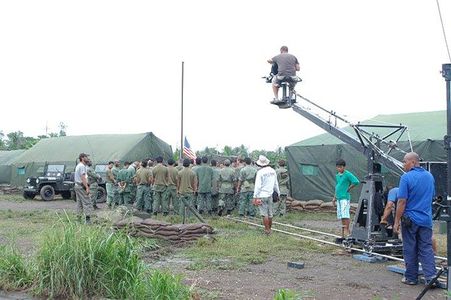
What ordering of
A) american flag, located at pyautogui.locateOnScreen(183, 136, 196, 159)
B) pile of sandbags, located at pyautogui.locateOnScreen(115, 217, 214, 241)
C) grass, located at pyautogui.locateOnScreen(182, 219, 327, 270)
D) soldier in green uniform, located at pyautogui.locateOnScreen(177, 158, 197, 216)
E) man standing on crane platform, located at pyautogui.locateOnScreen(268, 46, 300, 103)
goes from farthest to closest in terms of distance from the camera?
american flag, located at pyautogui.locateOnScreen(183, 136, 196, 159) → soldier in green uniform, located at pyautogui.locateOnScreen(177, 158, 197, 216) → man standing on crane platform, located at pyautogui.locateOnScreen(268, 46, 300, 103) → pile of sandbags, located at pyautogui.locateOnScreen(115, 217, 214, 241) → grass, located at pyautogui.locateOnScreen(182, 219, 327, 270)

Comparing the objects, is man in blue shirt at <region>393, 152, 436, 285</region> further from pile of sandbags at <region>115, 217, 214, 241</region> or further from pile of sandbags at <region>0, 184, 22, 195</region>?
pile of sandbags at <region>0, 184, 22, 195</region>

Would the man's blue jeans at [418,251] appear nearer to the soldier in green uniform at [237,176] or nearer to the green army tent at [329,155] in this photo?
the soldier in green uniform at [237,176]

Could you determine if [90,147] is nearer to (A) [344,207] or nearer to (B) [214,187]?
(B) [214,187]

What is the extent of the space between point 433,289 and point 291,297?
3.13 meters

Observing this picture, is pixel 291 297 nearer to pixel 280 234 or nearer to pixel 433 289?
pixel 433 289

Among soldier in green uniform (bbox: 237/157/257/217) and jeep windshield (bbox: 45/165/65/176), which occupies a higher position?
jeep windshield (bbox: 45/165/65/176)

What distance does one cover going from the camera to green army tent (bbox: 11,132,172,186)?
27.9m

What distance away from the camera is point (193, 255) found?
954 centimetres

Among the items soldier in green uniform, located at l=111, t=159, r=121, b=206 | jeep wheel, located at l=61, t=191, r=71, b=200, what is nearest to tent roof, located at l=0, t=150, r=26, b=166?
jeep wheel, located at l=61, t=191, r=71, b=200

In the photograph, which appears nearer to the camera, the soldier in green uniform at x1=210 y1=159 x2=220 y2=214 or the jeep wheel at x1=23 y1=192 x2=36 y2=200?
the soldier in green uniform at x1=210 y1=159 x2=220 y2=214

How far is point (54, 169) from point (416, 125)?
53.7ft

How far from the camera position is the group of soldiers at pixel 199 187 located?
1577cm

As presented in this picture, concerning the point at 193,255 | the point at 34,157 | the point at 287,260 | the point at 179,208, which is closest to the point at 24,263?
the point at 193,255

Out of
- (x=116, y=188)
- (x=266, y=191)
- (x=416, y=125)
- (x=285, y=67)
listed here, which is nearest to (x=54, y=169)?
(x=116, y=188)
